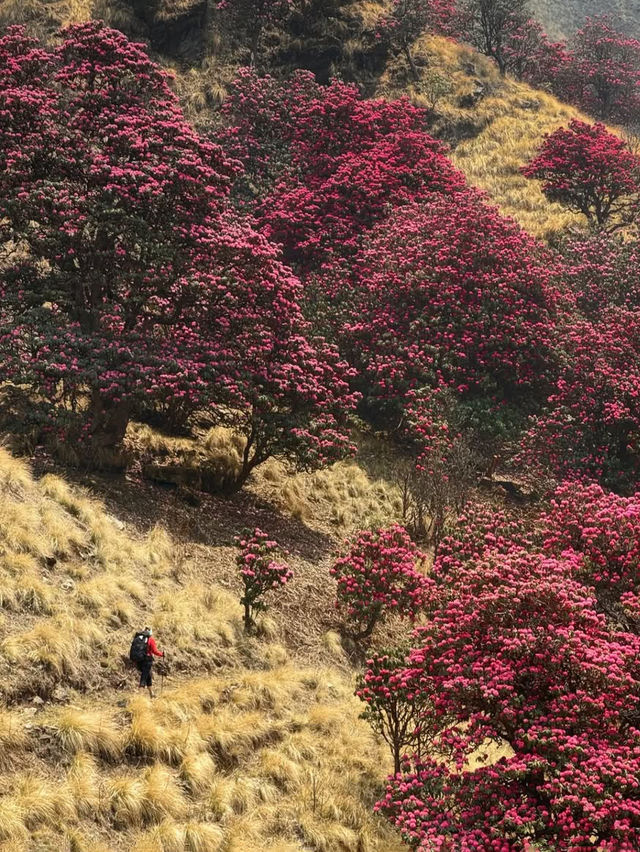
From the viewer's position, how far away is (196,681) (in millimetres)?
11859

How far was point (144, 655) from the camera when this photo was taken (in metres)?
11.0

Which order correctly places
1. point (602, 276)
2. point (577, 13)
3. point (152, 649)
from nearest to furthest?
point (152, 649)
point (602, 276)
point (577, 13)

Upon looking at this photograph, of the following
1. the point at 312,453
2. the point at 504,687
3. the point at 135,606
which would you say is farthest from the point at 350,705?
the point at 312,453

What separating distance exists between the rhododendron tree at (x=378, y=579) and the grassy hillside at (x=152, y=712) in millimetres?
951

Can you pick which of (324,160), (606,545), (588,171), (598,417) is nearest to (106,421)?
(606,545)

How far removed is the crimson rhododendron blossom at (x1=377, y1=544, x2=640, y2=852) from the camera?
25.1ft

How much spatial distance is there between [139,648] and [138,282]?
962 centimetres

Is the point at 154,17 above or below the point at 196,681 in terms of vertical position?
above

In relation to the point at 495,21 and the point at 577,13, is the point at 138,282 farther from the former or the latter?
the point at 577,13

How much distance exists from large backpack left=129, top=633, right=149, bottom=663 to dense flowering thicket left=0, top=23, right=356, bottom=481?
6414 mm

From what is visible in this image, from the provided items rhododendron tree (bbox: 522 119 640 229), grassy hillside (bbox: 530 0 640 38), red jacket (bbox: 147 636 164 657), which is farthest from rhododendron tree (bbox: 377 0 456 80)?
grassy hillside (bbox: 530 0 640 38)

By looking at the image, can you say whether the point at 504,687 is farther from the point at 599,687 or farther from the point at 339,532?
the point at 339,532

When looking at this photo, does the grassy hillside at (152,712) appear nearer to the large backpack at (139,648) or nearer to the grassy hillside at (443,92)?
the large backpack at (139,648)

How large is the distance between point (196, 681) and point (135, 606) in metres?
1.79
